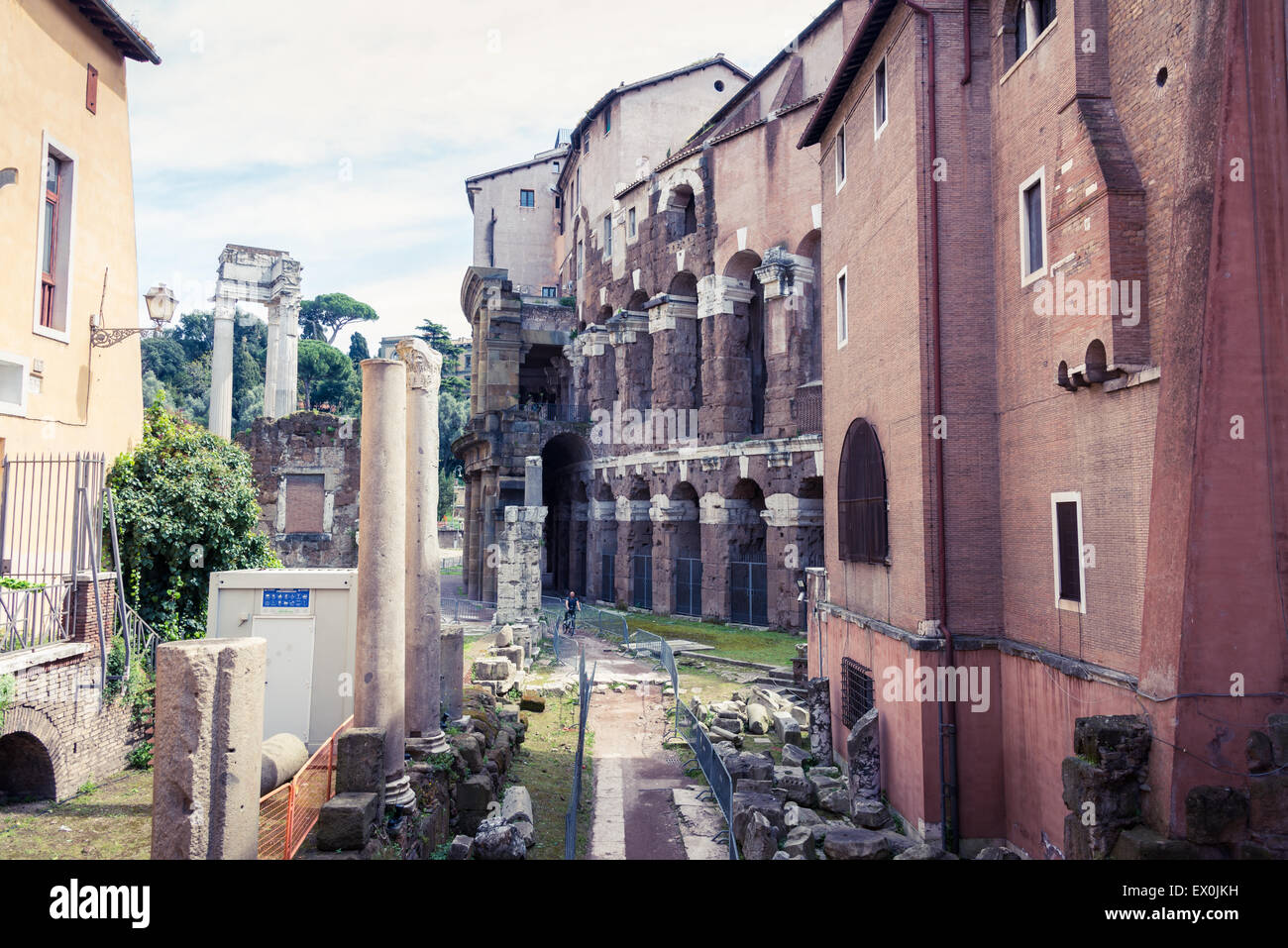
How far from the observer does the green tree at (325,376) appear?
64.6m

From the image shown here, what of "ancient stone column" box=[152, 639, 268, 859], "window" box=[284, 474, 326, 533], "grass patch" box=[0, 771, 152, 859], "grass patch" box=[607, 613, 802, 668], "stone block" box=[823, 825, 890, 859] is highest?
"window" box=[284, 474, 326, 533]

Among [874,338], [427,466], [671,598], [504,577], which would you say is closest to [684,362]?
[671,598]

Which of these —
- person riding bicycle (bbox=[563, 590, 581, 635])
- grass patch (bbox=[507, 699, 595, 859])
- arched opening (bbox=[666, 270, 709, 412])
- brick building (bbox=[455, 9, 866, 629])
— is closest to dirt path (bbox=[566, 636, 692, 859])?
grass patch (bbox=[507, 699, 595, 859])

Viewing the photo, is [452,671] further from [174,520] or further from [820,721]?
[820,721]

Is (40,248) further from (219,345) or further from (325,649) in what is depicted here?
(219,345)

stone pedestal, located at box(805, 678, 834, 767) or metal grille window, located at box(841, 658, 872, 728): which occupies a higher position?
metal grille window, located at box(841, 658, 872, 728)

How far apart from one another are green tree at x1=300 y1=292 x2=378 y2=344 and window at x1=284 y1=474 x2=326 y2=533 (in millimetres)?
54982

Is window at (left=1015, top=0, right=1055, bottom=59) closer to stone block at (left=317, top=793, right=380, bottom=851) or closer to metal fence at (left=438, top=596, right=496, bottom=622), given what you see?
stone block at (left=317, top=793, right=380, bottom=851)

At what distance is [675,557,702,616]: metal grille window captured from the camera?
100 feet

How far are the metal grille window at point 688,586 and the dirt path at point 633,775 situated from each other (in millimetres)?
9630

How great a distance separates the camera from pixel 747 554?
29.3 meters

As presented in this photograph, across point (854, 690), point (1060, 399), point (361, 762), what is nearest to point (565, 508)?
point (854, 690)

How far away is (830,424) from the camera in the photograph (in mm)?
14914

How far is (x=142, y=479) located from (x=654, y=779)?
32.3 ft
